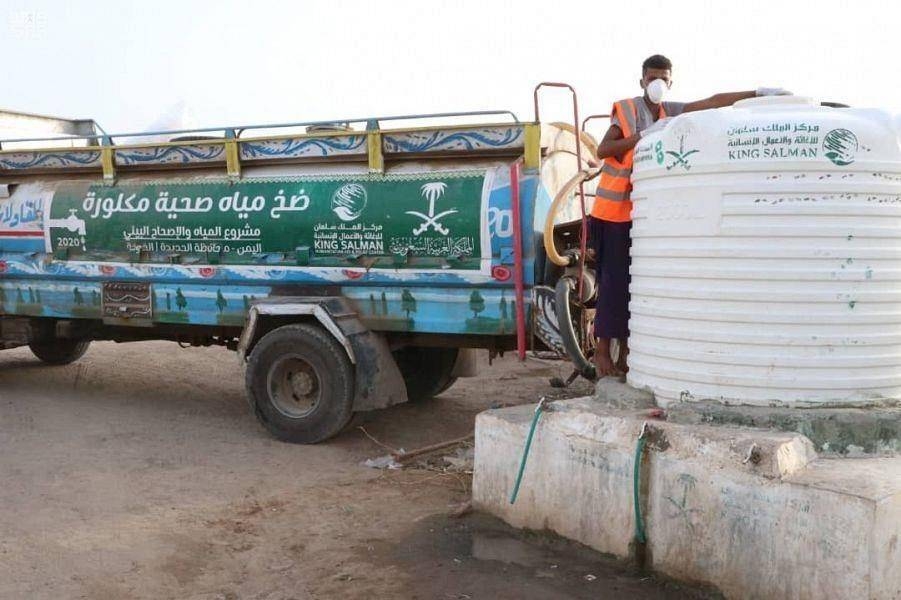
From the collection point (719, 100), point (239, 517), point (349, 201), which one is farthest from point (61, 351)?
point (719, 100)

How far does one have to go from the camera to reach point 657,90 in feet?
16.0

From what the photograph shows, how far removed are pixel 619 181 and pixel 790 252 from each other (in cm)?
128

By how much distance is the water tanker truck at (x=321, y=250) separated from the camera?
Result: 6.24 meters

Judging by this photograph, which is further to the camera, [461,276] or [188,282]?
[188,282]

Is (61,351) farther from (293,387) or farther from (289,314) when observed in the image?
(289,314)

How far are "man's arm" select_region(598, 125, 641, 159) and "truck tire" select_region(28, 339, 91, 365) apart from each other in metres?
6.92

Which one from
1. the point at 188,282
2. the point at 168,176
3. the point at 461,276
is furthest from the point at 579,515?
the point at 168,176

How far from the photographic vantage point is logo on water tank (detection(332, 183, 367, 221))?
6.73 metres

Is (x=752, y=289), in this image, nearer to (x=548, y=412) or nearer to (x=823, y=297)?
(x=823, y=297)

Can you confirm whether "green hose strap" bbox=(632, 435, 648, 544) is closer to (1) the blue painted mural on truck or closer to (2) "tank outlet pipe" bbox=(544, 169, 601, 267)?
(2) "tank outlet pipe" bbox=(544, 169, 601, 267)

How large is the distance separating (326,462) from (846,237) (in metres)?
3.91

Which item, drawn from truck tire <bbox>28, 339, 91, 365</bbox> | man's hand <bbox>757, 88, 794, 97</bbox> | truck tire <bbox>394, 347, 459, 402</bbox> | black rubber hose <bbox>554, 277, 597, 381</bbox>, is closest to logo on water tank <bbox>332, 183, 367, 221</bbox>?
truck tire <bbox>394, 347, 459, 402</bbox>

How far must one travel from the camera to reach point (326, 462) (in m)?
6.40

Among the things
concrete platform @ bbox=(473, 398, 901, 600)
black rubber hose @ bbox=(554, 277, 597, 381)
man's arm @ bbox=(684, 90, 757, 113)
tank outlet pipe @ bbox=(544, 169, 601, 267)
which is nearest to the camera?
concrete platform @ bbox=(473, 398, 901, 600)
